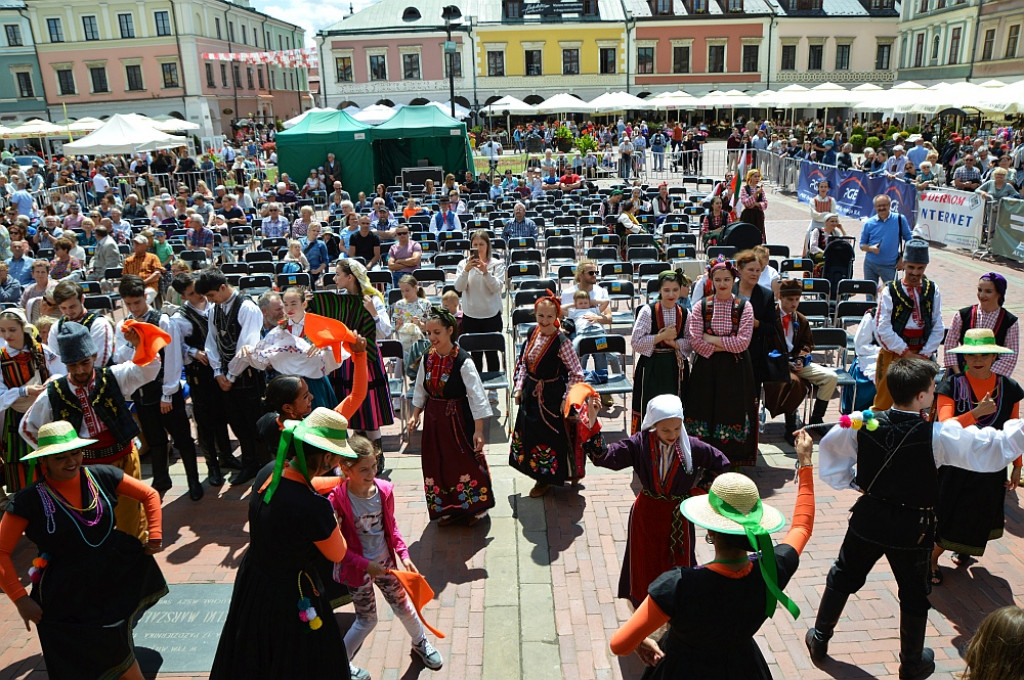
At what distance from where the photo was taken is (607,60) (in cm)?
5144

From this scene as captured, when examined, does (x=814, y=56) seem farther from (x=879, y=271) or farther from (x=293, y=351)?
(x=293, y=351)

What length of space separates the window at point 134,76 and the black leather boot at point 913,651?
194ft

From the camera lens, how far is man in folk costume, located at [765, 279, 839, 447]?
676 centimetres

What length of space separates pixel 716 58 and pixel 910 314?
50637mm

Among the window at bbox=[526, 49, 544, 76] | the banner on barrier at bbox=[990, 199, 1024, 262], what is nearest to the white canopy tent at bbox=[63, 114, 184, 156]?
the banner on barrier at bbox=[990, 199, 1024, 262]

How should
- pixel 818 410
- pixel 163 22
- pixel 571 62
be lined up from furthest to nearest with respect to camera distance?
pixel 571 62 → pixel 163 22 → pixel 818 410

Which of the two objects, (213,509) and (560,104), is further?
(560,104)

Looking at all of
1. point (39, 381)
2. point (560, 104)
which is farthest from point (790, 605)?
point (560, 104)

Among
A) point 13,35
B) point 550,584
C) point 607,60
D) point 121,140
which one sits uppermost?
point 13,35

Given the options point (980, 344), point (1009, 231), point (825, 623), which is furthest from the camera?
point (1009, 231)

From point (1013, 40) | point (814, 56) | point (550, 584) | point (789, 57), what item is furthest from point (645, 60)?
point (550, 584)

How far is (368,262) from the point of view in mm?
11773

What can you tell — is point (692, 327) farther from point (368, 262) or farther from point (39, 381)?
point (368, 262)

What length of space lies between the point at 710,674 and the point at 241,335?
15.1 feet
